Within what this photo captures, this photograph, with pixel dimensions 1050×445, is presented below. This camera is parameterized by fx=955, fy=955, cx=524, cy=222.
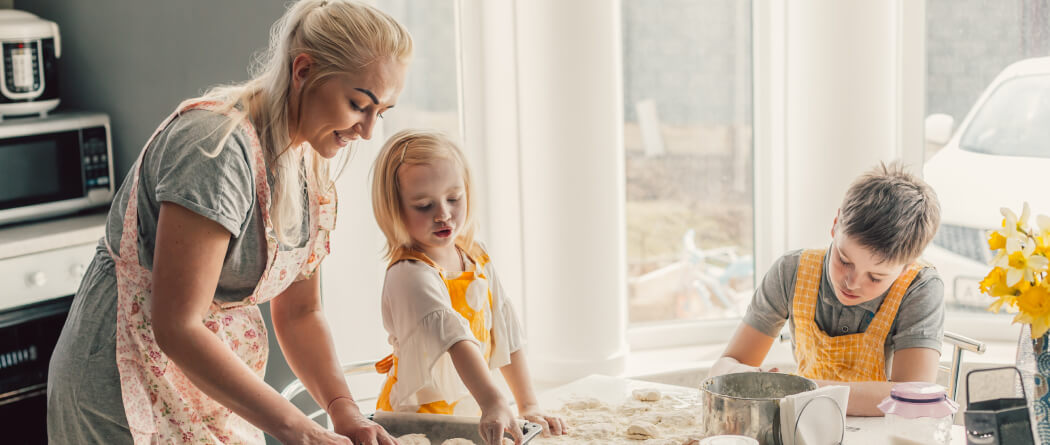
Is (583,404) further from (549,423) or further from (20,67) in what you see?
(20,67)

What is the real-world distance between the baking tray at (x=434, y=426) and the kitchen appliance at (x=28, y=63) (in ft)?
4.65

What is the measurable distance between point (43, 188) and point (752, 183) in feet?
6.47

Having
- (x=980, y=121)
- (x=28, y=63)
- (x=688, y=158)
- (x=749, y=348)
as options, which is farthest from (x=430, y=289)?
(x=980, y=121)

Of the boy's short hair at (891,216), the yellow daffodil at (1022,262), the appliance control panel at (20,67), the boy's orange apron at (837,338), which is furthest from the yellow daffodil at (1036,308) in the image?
the appliance control panel at (20,67)

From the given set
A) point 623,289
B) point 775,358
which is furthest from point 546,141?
point 775,358

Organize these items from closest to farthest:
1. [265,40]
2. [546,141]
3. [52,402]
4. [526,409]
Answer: [52,402], [526,409], [265,40], [546,141]

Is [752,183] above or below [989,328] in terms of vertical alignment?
above

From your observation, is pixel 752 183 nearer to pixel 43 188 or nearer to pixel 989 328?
pixel 989 328

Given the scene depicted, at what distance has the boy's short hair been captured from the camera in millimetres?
1554

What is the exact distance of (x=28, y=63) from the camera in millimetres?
2203

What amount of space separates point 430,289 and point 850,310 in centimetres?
77

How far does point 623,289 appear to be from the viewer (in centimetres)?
269

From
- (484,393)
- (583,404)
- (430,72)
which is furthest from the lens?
(430,72)

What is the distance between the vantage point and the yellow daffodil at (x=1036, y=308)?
43.7 inches
